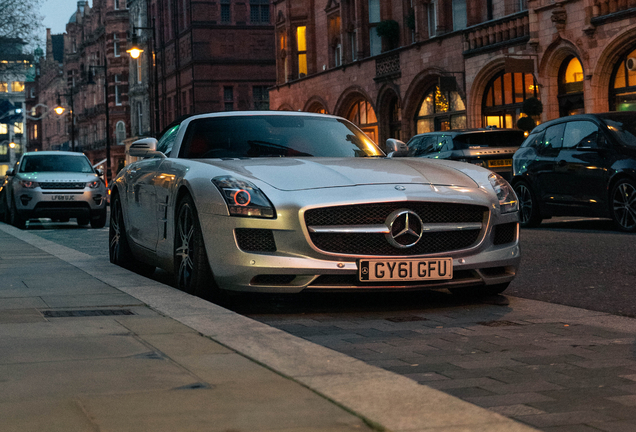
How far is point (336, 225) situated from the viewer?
6523 millimetres

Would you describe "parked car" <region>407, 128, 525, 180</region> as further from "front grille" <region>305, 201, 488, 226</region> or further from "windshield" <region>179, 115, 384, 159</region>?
"front grille" <region>305, 201, 488, 226</region>

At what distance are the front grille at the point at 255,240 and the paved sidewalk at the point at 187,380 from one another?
47cm

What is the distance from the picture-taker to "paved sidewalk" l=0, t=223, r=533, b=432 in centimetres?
349

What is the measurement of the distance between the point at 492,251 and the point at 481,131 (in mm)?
13052

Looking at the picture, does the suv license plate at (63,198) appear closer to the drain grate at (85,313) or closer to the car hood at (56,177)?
the car hood at (56,177)

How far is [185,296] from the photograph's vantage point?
22.5ft

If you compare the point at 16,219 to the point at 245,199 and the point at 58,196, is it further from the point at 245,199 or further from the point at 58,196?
the point at 245,199

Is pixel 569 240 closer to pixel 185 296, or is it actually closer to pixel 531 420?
pixel 185 296

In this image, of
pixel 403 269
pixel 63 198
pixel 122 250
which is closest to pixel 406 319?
pixel 403 269

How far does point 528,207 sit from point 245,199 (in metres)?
10.1

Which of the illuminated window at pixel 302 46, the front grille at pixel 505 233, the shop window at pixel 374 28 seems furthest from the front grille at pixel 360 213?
the illuminated window at pixel 302 46

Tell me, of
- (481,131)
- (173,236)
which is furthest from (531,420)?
(481,131)

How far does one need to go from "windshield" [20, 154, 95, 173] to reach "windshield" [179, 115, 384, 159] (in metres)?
13.5

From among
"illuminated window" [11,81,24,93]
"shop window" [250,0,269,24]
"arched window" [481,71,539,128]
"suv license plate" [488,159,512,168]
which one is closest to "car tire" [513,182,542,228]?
"suv license plate" [488,159,512,168]
